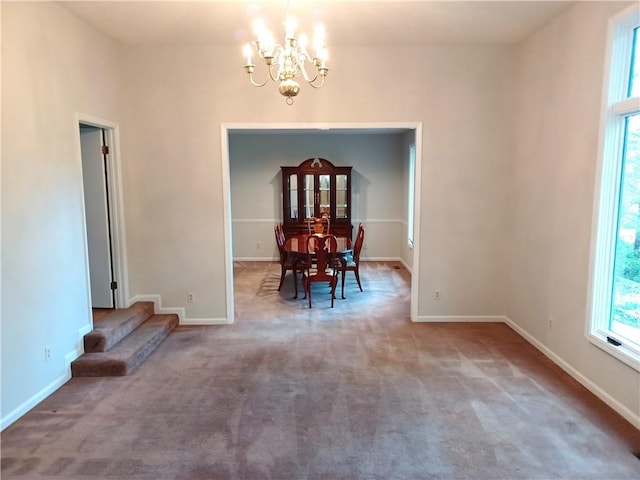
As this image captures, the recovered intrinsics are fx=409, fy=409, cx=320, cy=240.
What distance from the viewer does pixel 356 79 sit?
429 centimetres

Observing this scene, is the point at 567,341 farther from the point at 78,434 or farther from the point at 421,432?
the point at 78,434

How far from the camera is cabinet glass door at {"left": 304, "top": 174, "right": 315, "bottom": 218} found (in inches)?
301

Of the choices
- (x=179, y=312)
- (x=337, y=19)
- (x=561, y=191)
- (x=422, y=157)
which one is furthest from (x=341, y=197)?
(x=561, y=191)

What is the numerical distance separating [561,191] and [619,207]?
59 cm

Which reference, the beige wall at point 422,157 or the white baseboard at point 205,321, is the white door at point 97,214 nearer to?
the beige wall at point 422,157

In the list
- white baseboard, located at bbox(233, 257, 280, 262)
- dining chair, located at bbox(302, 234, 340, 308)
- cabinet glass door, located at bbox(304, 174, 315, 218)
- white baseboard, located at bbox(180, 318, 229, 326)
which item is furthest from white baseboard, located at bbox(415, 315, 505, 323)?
white baseboard, located at bbox(233, 257, 280, 262)

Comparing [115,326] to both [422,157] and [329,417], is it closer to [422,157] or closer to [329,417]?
[329,417]

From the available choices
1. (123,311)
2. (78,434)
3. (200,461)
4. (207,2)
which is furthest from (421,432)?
(207,2)

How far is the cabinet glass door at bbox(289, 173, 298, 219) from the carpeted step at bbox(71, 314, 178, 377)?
13.3ft

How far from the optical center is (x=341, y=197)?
7742 millimetres

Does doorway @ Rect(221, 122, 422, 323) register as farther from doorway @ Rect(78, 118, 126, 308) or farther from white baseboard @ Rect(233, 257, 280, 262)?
white baseboard @ Rect(233, 257, 280, 262)

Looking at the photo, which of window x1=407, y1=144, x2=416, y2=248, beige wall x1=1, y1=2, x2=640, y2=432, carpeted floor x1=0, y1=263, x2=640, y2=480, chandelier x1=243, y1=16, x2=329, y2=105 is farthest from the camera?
window x1=407, y1=144, x2=416, y2=248

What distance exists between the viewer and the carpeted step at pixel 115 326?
11.6 ft

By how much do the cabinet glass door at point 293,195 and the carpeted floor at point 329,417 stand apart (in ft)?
12.6
